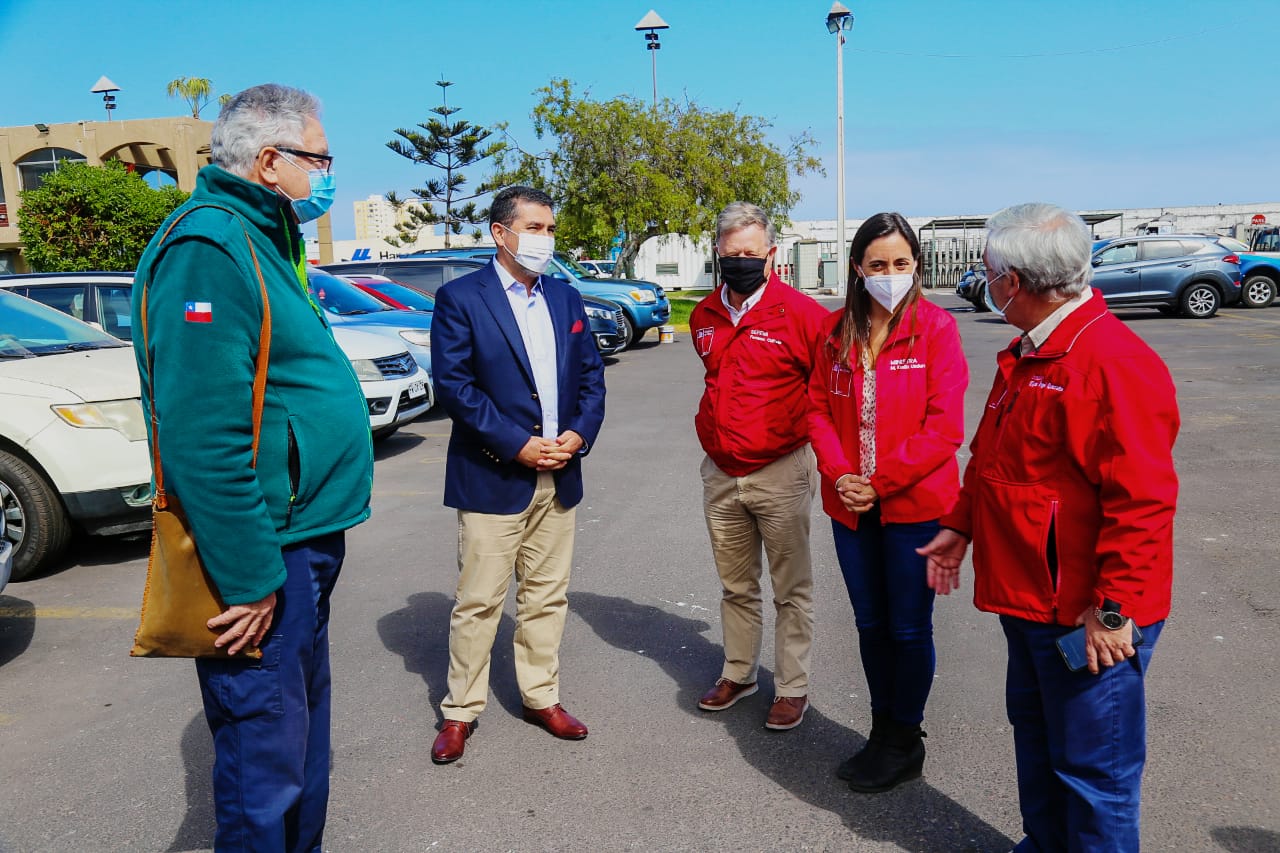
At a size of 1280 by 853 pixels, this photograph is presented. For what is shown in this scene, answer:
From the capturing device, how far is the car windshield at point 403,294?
13.5m

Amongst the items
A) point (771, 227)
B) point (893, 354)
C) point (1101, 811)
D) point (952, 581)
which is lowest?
point (1101, 811)

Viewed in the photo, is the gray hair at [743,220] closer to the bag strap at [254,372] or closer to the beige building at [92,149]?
the bag strap at [254,372]

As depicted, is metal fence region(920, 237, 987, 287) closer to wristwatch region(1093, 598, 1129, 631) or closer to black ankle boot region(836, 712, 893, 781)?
black ankle boot region(836, 712, 893, 781)

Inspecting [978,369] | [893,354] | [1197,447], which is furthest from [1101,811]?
[978,369]

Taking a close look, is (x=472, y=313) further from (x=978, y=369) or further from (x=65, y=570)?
(x=978, y=369)

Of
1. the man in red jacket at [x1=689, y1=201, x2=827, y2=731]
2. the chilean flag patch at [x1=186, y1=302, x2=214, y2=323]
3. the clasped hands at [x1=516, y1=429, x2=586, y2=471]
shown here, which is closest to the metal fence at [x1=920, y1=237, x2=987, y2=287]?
the man in red jacket at [x1=689, y1=201, x2=827, y2=731]

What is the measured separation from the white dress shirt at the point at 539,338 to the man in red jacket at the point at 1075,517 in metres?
1.74

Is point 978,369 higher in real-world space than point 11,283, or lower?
lower

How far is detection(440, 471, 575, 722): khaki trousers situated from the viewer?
12.3 ft

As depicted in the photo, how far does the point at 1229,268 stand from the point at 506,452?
73.3ft

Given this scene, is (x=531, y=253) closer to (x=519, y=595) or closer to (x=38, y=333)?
(x=519, y=595)

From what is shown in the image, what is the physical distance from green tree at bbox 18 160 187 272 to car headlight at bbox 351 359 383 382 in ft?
55.4

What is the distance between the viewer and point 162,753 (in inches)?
146

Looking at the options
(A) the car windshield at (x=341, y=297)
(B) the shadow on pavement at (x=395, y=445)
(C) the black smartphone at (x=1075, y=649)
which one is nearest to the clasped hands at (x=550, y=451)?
(C) the black smartphone at (x=1075, y=649)
